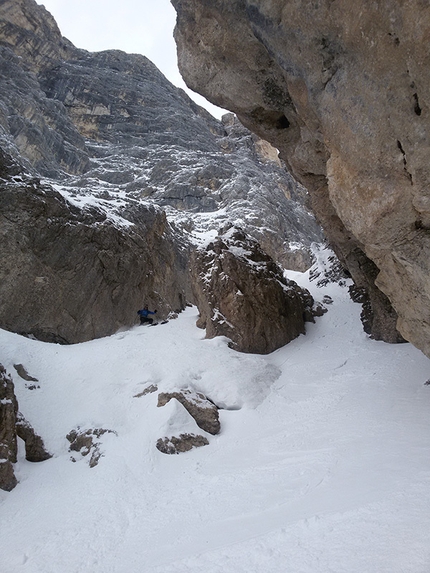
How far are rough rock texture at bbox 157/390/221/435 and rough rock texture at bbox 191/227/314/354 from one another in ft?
13.4

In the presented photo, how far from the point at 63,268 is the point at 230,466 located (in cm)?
1249

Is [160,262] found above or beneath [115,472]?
above

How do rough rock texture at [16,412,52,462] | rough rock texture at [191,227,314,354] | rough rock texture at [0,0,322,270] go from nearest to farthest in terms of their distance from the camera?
rough rock texture at [16,412,52,462], rough rock texture at [191,227,314,354], rough rock texture at [0,0,322,270]

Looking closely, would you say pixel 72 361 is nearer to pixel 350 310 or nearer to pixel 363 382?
pixel 363 382

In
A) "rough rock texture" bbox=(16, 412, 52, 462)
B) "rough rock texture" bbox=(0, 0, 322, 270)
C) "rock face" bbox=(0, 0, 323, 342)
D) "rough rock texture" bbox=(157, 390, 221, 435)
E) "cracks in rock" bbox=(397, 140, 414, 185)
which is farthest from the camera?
"rough rock texture" bbox=(0, 0, 322, 270)

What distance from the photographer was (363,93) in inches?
269

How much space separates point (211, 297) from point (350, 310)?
633cm

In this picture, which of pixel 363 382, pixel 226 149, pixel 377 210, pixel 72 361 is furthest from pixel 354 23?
pixel 226 149

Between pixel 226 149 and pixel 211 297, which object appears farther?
pixel 226 149

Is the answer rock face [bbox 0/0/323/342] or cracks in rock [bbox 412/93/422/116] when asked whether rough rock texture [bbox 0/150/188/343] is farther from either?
cracks in rock [bbox 412/93/422/116]

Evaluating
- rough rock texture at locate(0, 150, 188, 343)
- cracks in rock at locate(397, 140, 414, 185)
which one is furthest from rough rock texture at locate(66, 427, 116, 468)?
cracks in rock at locate(397, 140, 414, 185)

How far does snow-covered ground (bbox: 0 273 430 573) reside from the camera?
4.38 meters

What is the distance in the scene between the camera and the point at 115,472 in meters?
7.97

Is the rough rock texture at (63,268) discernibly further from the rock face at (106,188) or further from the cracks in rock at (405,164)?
the cracks in rock at (405,164)
